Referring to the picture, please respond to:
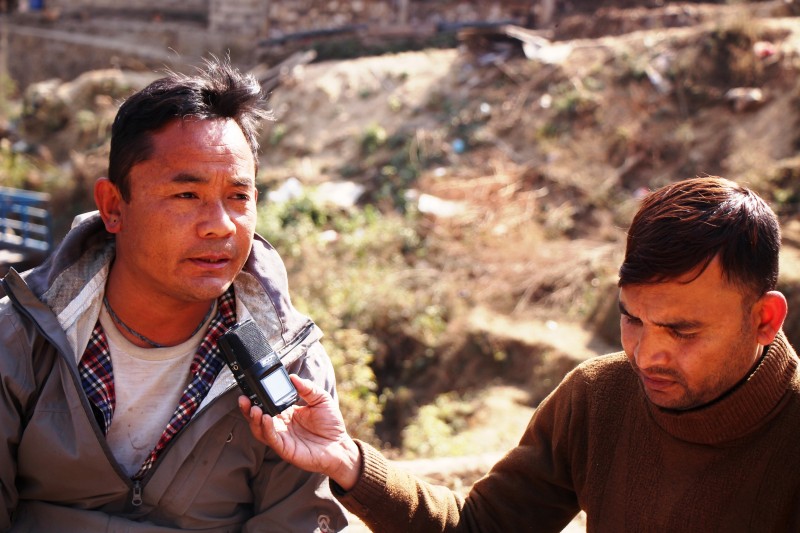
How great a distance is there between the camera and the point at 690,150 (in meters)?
10.5

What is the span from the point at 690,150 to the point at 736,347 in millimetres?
9075

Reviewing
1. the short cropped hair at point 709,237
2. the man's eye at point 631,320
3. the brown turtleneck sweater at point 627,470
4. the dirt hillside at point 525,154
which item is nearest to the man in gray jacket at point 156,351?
the brown turtleneck sweater at point 627,470

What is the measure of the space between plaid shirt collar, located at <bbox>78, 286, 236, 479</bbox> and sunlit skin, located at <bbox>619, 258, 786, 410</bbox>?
1199 millimetres

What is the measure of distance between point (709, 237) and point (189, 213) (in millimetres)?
1360

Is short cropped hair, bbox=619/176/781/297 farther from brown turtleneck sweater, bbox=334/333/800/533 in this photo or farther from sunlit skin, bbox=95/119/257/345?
sunlit skin, bbox=95/119/257/345

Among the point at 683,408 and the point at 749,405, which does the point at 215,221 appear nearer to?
the point at 683,408

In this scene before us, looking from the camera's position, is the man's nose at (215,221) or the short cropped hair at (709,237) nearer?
the short cropped hair at (709,237)

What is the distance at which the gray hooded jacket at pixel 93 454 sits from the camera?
230 centimetres

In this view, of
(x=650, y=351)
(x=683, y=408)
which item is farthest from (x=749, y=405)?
(x=650, y=351)

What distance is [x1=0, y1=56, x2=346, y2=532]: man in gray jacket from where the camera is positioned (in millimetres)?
2316

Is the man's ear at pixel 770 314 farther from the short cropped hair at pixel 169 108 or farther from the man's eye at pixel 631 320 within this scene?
the short cropped hair at pixel 169 108

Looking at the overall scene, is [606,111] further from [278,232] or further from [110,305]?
[110,305]

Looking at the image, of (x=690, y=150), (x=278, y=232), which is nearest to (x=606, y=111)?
(x=690, y=150)

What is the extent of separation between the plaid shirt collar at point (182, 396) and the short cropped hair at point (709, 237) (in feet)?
4.02
